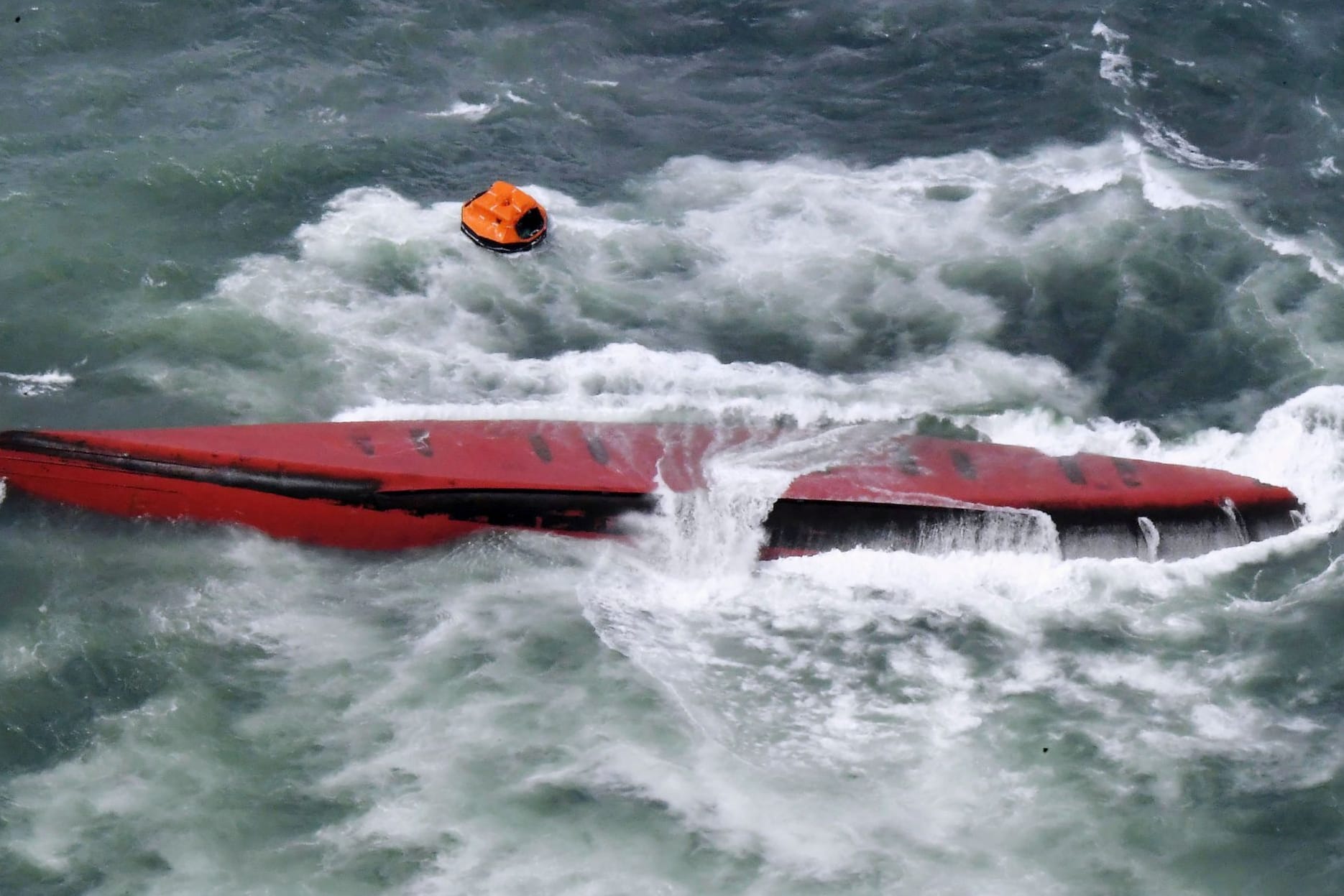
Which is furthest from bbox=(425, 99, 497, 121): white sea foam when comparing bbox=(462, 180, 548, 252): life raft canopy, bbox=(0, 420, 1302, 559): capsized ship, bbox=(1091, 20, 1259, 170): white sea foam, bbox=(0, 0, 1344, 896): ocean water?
bbox=(1091, 20, 1259, 170): white sea foam

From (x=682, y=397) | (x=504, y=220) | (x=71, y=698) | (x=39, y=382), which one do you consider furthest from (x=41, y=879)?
(x=504, y=220)

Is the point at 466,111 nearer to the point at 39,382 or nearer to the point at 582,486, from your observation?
the point at 39,382

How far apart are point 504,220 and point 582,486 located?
43.9 feet

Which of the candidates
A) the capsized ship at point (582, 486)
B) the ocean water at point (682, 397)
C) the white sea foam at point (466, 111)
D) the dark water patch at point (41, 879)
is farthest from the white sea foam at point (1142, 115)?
the dark water patch at point (41, 879)

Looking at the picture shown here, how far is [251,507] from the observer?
149 feet

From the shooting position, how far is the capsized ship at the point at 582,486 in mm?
45188

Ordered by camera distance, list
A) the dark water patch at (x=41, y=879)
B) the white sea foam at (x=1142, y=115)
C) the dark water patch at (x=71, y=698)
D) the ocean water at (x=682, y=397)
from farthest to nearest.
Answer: the white sea foam at (x=1142, y=115) < the dark water patch at (x=71, y=698) < the ocean water at (x=682, y=397) < the dark water patch at (x=41, y=879)

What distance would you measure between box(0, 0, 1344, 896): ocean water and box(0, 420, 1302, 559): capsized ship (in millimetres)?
847

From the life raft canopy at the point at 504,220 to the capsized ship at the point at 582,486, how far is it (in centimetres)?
963

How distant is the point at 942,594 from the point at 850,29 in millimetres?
31702

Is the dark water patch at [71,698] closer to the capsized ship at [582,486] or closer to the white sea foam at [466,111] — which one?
the capsized ship at [582,486]

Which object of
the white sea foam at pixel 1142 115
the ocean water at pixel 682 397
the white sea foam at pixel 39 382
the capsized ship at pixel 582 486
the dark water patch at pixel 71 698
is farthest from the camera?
the white sea foam at pixel 1142 115

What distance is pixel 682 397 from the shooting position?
2008 inches

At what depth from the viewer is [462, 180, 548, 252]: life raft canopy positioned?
55781 mm
